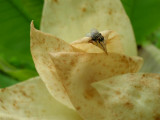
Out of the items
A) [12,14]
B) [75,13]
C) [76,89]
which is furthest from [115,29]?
[12,14]

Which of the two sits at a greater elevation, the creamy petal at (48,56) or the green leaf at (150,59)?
the creamy petal at (48,56)

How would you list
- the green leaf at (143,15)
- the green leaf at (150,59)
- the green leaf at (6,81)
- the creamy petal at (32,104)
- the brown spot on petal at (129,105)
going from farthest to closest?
the green leaf at (6,81)
the green leaf at (143,15)
the green leaf at (150,59)
the creamy petal at (32,104)
the brown spot on petal at (129,105)

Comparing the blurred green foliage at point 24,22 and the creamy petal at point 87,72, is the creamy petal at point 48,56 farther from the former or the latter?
the blurred green foliage at point 24,22

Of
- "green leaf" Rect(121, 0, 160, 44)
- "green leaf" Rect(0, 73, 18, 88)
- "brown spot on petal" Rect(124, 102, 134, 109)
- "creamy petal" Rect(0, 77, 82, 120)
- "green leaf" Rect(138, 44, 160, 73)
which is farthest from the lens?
"green leaf" Rect(0, 73, 18, 88)

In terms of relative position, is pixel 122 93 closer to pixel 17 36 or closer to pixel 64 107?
pixel 64 107

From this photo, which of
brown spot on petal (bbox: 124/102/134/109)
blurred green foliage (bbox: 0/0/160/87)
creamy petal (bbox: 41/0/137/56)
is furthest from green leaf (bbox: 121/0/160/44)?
brown spot on petal (bbox: 124/102/134/109)

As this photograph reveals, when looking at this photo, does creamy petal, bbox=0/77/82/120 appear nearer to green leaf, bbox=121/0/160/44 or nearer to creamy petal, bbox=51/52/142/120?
creamy petal, bbox=51/52/142/120

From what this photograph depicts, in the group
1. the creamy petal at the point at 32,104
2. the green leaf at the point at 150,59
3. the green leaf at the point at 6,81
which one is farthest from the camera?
the green leaf at the point at 6,81


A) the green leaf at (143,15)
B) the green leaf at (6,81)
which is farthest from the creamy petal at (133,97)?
the green leaf at (6,81)
